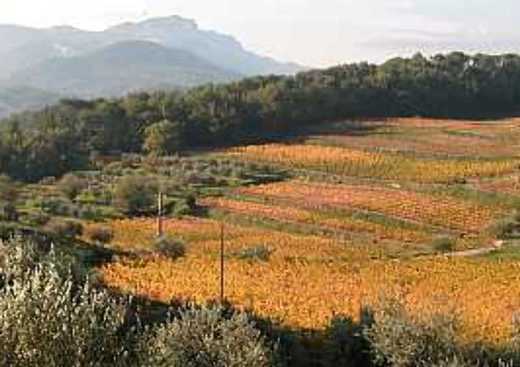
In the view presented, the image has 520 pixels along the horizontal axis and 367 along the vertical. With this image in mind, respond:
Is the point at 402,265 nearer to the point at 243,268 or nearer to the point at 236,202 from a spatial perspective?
the point at 243,268

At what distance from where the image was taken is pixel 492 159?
93688mm

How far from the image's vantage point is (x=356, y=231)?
68.6 metres

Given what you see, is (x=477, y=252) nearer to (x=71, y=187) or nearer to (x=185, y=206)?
(x=185, y=206)

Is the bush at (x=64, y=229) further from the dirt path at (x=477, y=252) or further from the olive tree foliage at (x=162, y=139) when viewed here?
the olive tree foliage at (x=162, y=139)

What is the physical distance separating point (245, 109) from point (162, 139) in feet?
42.1

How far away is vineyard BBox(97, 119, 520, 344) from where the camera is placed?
145 feet

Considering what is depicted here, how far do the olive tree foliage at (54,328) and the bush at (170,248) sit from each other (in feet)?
112

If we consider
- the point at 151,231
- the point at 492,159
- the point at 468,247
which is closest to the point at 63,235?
the point at 151,231

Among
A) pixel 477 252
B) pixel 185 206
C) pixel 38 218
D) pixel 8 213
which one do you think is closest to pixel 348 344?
pixel 477 252

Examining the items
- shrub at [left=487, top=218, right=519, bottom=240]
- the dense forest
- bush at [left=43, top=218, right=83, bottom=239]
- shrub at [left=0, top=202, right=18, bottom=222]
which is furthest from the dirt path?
the dense forest

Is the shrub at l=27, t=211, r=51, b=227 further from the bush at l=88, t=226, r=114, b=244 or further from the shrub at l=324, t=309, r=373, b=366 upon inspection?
the shrub at l=324, t=309, r=373, b=366

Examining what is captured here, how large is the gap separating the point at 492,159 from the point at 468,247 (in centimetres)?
3292

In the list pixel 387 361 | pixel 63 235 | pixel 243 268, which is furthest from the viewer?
pixel 63 235

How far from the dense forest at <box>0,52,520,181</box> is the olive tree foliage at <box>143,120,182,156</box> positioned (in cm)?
11
